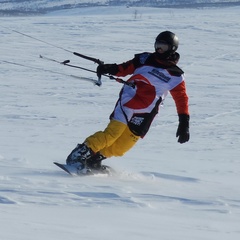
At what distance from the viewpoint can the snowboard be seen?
4.84 meters

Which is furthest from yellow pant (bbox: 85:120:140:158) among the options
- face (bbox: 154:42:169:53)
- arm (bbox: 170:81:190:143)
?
face (bbox: 154:42:169:53)

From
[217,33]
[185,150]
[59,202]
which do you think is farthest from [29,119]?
[217,33]

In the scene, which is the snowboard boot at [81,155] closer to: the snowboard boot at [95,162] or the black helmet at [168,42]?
the snowboard boot at [95,162]

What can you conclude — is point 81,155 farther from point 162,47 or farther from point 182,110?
point 162,47

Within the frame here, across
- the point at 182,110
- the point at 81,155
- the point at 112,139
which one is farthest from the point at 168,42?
the point at 81,155

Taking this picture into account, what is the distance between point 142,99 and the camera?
5.13 meters

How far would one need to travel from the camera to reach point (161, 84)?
5.09m

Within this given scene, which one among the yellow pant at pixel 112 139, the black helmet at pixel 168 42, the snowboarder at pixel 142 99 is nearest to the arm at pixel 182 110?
the snowboarder at pixel 142 99

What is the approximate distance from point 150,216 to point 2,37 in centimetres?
1942

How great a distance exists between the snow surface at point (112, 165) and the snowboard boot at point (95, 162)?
176 millimetres

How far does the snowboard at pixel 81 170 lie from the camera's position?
4.84 m

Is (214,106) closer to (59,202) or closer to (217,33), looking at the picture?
(59,202)

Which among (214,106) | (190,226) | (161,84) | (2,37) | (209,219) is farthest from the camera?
(2,37)

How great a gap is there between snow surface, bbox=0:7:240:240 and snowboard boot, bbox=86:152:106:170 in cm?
18
